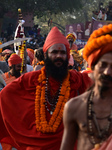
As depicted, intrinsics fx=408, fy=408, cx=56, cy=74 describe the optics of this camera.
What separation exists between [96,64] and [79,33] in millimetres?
19921

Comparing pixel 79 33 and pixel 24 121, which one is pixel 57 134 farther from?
pixel 79 33

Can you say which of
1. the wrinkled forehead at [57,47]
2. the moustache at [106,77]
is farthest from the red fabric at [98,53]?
the wrinkled forehead at [57,47]

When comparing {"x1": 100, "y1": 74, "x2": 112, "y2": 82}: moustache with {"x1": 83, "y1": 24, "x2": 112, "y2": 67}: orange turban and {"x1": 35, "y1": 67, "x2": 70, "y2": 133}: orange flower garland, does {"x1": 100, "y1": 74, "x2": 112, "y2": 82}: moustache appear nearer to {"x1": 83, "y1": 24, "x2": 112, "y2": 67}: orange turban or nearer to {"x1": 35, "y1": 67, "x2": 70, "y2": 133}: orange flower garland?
{"x1": 83, "y1": 24, "x2": 112, "y2": 67}: orange turban

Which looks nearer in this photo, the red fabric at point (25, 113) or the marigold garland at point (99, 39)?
the marigold garland at point (99, 39)

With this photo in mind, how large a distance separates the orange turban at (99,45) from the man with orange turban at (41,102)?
6.64 ft

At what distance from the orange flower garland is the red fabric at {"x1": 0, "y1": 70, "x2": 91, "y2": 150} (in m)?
0.06

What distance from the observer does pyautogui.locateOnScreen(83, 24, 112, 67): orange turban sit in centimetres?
308

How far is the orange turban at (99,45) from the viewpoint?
10.1ft

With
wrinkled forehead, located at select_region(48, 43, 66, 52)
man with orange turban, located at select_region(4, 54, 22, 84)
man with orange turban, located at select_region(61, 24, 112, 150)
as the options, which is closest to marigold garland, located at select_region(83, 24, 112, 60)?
man with orange turban, located at select_region(61, 24, 112, 150)

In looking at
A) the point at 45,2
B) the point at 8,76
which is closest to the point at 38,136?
the point at 8,76

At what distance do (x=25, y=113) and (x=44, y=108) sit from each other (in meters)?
0.27

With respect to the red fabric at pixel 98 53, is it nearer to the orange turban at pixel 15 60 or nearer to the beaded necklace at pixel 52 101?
the beaded necklace at pixel 52 101

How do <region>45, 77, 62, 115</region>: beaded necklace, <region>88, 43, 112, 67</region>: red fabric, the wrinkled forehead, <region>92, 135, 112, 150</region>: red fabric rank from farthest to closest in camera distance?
the wrinkled forehead
<region>45, 77, 62, 115</region>: beaded necklace
<region>88, 43, 112, 67</region>: red fabric
<region>92, 135, 112, 150</region>: red fabric

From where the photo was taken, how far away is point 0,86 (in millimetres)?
7754
